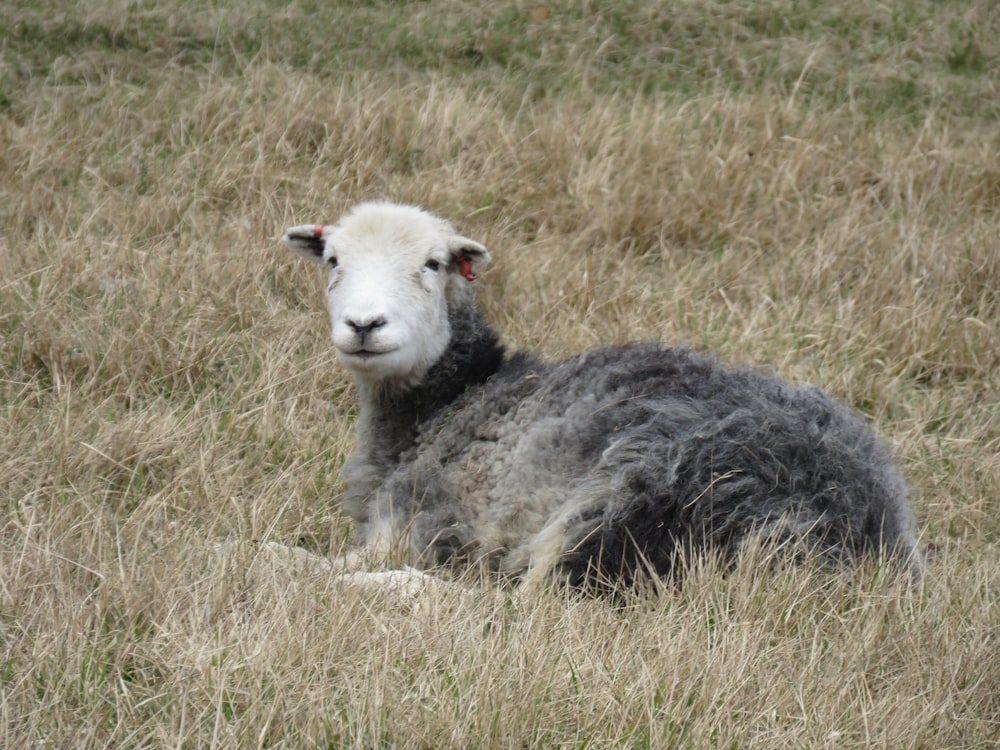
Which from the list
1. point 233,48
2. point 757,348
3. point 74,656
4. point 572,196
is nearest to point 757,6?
point 572,196

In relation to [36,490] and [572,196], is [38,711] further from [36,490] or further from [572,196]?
[572,196]

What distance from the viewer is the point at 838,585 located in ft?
14.7

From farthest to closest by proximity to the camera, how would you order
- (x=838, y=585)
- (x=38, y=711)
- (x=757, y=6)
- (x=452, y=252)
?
(x=757, y=6), (x=452, y=252), (x=838, y=585), (x=38, y=711)

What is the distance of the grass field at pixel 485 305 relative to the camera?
3.77m

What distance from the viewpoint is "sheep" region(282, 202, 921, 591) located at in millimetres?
4668

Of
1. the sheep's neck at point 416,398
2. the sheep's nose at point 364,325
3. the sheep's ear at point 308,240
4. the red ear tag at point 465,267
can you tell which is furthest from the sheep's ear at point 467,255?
the sheep's nose at point 364,325

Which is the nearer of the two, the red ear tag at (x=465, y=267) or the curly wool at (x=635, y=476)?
the curly wool at (x=635, y=476)

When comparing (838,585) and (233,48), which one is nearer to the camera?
(838,585)

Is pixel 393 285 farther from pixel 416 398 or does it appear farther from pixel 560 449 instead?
pixel 560 449

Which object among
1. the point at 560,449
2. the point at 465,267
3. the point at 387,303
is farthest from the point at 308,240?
the point at 560,449

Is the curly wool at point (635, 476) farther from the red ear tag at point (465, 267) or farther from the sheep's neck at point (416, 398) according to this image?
the red ear tag at point (465, 267)

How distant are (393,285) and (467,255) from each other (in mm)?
609

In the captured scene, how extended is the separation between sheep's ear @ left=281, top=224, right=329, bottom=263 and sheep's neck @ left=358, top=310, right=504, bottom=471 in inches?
33.6

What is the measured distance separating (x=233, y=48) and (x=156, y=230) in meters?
2.70
